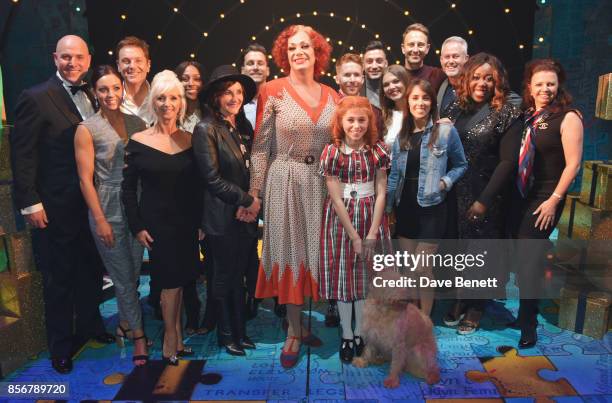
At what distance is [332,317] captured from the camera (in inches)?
145

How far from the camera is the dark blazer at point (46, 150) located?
286 cm

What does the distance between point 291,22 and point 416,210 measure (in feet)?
12.8

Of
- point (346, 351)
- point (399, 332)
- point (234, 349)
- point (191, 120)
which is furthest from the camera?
point (191, 120)

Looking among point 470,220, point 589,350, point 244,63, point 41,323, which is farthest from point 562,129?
point 41,323

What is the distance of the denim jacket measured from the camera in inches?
120

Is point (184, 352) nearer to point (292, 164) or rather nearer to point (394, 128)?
point (292, 164)

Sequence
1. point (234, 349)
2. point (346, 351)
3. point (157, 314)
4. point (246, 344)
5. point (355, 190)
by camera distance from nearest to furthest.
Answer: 1. point (355, 190)
2. point (346, 351)
3. point (234, 349)
4. point (246, 344)
5. point (157, 314)

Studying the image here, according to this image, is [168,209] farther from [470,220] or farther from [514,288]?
[514,288]

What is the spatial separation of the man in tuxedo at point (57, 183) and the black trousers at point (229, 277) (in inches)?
34.6

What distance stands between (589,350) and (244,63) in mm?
3366

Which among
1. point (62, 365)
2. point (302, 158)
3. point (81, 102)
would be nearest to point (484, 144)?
point (302, 158)

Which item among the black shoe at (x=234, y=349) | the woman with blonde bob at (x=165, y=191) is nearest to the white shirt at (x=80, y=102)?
the woman with blonde bob at (x=165, y=191)

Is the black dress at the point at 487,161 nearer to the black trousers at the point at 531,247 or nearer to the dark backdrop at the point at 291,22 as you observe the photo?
the black trousers at the point at 531,247

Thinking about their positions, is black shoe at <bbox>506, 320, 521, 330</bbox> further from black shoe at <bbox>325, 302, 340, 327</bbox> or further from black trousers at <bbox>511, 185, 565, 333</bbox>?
black shoe at <bbox>325, 302, 340, 327</bbox>
